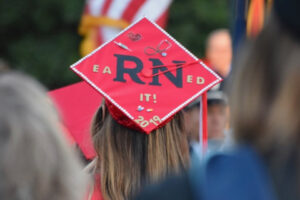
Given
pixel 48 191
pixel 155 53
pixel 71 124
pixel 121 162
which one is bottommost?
pixel 71 124

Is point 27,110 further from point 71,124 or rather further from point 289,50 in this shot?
point 71,124

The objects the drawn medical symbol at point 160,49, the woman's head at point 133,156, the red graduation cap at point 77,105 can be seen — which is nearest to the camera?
the woman's head at point 133,156

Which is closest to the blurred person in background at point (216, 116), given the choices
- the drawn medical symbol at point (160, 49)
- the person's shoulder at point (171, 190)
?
the drawn medical symbol at point (160, 49)

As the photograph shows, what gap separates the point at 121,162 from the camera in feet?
10.0

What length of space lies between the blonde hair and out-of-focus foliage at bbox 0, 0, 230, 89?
9.75 m

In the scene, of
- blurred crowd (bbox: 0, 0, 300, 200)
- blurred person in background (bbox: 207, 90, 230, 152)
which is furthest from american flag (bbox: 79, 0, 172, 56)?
blurred crowd (bbox: 0, 0, 300, 200)

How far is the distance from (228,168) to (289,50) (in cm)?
28

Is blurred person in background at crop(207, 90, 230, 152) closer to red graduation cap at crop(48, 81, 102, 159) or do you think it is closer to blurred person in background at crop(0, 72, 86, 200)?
red graduation cap at crop(48, 81, 102, 159)

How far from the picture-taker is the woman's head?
3.00 m

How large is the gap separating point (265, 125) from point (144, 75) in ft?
5.93

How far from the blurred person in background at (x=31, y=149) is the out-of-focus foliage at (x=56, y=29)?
954 centimetres

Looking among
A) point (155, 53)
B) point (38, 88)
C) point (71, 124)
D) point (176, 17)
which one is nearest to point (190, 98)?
point (155, 53)

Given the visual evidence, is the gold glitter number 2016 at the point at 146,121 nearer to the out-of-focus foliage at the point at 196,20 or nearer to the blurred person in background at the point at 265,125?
the blurred person in background at the point at 265,125

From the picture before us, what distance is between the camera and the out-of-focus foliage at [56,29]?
38.4 feet
